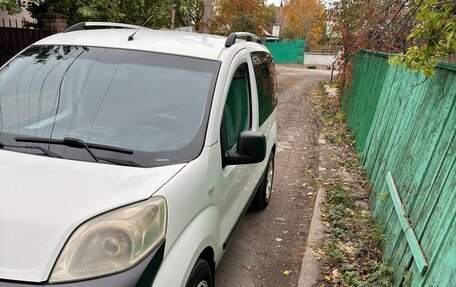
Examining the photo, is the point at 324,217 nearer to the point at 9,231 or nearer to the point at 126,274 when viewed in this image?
the point at 126,274

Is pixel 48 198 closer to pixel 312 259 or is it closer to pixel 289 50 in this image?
pixel 312 259

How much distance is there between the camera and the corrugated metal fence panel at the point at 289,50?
135 ft

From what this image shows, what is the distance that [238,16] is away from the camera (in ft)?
103

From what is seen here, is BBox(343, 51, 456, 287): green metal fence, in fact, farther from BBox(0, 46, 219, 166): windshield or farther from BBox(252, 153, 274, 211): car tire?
BBox(0, 46, 219, 166): windshield

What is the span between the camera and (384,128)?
5.37 metres

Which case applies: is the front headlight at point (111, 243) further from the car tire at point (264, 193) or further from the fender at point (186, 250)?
the car tire at point (264, 193)

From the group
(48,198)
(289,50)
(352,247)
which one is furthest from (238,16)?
(48,198)

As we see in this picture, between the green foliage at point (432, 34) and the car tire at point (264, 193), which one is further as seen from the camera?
the car tire at point (264, 193)

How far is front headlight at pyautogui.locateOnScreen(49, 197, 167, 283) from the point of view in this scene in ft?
5.42

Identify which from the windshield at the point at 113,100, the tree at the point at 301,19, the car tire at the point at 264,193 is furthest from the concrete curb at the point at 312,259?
the tree at the point at 301,19

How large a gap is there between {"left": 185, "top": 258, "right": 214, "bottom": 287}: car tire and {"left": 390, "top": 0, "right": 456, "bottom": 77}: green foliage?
206 centimetres

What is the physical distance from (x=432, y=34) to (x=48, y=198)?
2804 millimetres

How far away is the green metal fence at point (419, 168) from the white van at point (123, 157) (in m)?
1.33

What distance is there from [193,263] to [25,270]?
854 mm
